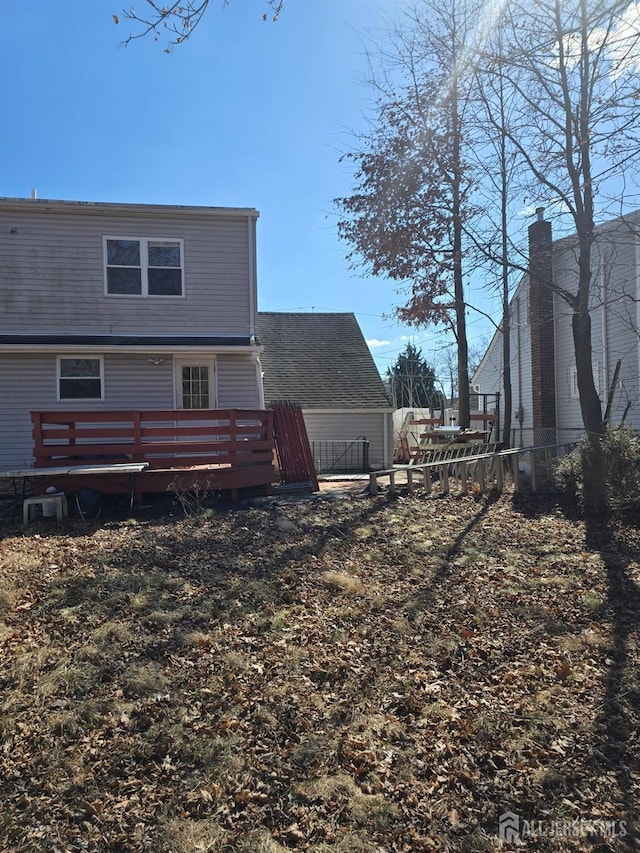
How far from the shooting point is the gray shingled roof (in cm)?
1928

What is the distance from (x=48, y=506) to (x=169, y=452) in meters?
2.05

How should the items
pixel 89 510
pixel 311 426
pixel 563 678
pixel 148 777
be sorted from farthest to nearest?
pixel 311 426
pixel 89 510
pixel 563 678
pixel 148 777

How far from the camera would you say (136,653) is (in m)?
4.21

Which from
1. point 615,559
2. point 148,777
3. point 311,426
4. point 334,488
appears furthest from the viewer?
point 311,426

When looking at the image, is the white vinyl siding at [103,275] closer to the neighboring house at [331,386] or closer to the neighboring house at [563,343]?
the neighboring house at [331,386]

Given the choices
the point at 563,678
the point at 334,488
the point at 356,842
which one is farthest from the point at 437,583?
the point at 334,488

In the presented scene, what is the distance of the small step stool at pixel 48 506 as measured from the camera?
26.9ft

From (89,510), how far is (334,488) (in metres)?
4.50

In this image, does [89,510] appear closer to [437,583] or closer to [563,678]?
[437,583]

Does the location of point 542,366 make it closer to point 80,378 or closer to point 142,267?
point 142,267

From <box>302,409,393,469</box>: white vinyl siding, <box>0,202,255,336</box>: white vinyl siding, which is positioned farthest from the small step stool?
<box>302,409,393,469</box>: white vinyl siding

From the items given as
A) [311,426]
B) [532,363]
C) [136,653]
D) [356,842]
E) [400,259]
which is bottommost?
[356,842]

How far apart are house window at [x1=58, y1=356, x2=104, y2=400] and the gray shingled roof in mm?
7037

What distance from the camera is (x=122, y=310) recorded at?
41.8 ft
